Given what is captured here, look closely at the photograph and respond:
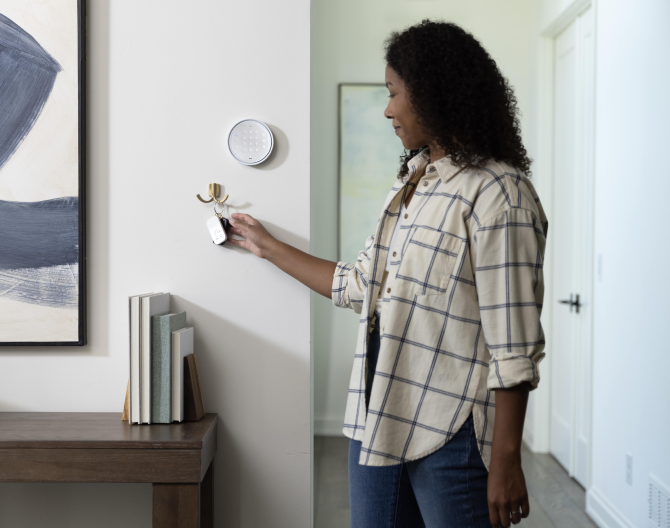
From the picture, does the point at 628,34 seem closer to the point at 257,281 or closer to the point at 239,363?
the point at 257,281

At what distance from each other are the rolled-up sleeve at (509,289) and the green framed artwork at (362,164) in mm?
2420

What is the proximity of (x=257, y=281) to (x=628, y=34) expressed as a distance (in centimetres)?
170

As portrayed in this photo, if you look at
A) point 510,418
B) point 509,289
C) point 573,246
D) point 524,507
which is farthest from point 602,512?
point 509,289

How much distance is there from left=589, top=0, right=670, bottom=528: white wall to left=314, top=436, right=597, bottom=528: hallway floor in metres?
0.14

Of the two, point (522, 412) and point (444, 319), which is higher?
point (444, 319)

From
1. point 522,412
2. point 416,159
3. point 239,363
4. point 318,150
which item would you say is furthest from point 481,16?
point 522,412

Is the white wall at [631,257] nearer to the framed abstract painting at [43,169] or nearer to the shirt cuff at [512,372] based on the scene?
the shirt cuff at [512,372]

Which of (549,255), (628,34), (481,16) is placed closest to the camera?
(628,34)

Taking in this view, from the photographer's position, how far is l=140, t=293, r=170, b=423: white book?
52.2 inches

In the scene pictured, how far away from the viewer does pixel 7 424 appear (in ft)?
4.54

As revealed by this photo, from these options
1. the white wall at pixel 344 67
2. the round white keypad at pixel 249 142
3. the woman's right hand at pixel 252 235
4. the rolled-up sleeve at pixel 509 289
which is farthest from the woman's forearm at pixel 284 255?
the white wall at pixel 344 67

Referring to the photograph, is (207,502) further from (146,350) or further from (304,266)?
(304,266)

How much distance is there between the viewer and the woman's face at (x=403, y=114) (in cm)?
109

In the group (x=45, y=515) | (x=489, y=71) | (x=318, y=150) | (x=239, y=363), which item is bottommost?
(x=45, y=515)
